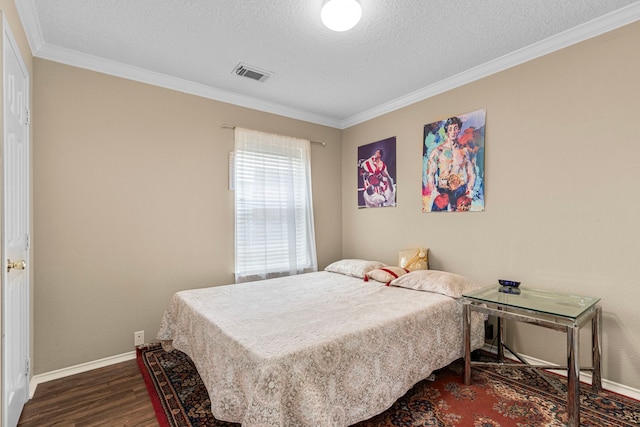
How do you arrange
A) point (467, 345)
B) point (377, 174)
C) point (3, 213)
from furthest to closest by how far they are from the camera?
point (377, 174) < point (467, 345) < point (3, 213)

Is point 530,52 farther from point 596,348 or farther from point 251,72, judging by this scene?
point 251,72

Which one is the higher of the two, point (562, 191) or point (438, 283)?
point (562, 191)

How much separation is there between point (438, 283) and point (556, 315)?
888 mm

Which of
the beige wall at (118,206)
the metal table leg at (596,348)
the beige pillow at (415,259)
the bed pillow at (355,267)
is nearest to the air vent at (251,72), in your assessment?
the beige wall at (118,206)

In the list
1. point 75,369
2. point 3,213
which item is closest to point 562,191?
point 3,213

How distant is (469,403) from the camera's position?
203 cm

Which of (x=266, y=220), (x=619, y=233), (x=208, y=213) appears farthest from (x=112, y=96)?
(x=619, y=233)

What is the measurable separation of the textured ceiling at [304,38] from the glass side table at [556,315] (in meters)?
1.92

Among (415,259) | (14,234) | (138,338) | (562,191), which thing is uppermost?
(562,191)

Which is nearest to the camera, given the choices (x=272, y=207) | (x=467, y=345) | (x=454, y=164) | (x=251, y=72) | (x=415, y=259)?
(x=467, y=345)

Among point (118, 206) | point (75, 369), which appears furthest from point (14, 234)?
point (75, 369)

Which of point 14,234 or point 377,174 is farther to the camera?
point 377,174

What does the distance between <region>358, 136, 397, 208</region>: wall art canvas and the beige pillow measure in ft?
2.14

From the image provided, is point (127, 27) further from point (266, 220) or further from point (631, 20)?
point (631, 20)
